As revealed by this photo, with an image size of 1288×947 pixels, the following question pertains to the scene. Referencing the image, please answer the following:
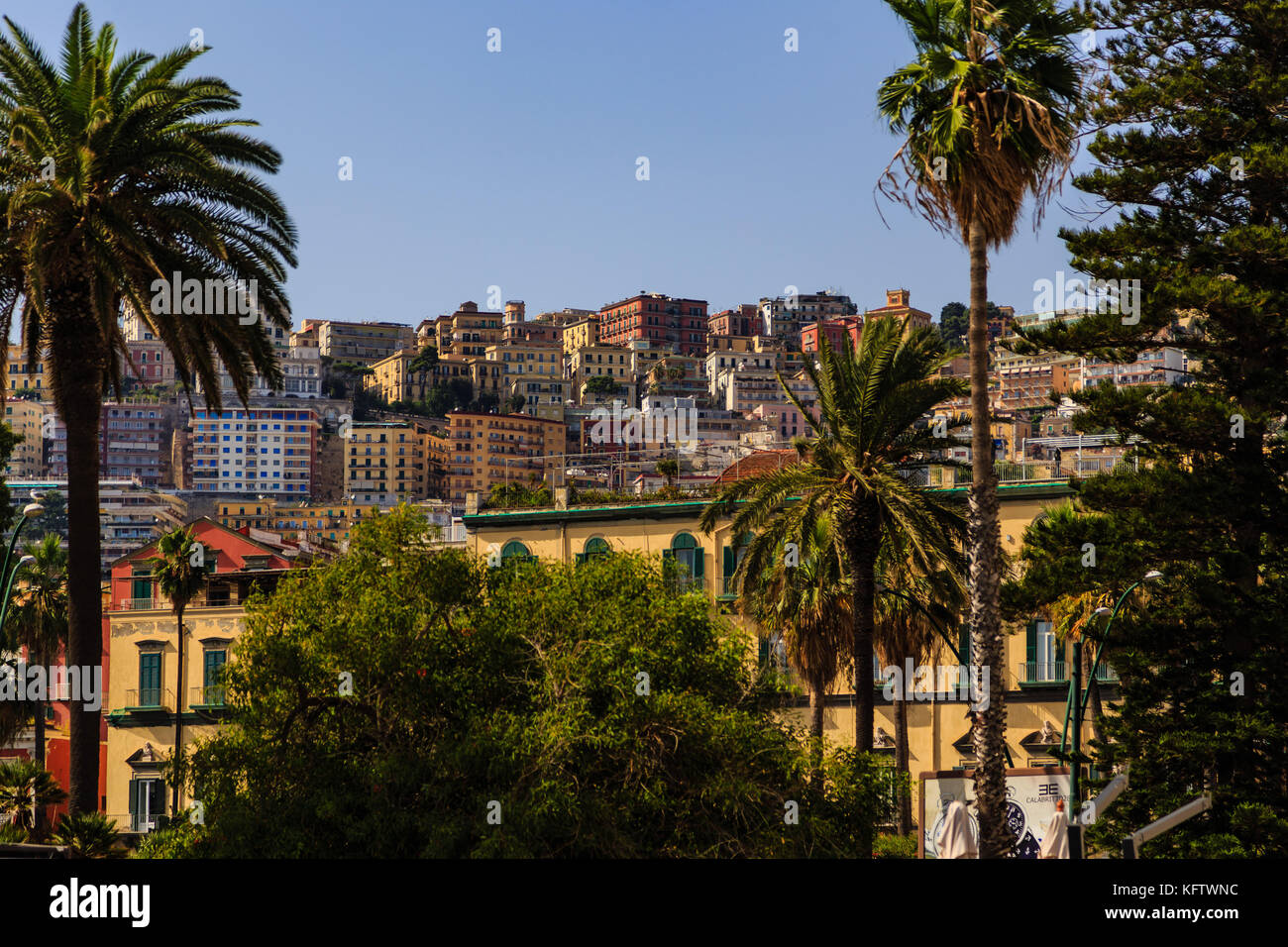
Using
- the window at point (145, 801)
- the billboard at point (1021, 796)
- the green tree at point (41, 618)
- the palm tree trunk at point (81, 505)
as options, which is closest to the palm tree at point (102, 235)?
the palm tree trunk at point (81, 505)

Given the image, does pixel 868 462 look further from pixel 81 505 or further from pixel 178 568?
pixel 178 568

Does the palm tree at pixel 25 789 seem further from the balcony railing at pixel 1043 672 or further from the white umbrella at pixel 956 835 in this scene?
the balcony railing at pixel 1043 672

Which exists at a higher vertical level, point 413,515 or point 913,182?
point 913,182

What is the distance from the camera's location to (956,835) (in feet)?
81.6

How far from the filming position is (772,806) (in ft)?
69.5

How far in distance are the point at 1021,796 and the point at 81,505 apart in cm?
1753

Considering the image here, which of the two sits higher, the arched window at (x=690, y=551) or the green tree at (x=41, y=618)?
the arched window at (x=690, y=551)

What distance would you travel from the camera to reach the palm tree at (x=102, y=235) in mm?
21547

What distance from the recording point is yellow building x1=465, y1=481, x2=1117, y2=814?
45.2 m

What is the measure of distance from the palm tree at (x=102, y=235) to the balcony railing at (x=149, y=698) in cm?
3234

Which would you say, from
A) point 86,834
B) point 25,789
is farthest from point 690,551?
point 86,834
